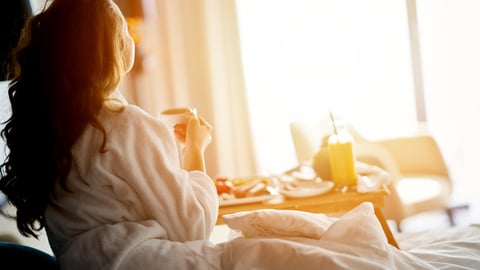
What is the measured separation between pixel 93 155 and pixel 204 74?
229cm

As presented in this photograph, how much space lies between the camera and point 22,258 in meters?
1.13

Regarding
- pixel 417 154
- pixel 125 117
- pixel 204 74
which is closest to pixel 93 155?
pixel 125 117

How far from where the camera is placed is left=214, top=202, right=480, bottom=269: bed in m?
1.02

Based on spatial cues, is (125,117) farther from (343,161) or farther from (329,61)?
(329,61)

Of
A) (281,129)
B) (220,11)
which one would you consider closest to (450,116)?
(281,129)

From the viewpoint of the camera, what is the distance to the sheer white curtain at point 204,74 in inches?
126

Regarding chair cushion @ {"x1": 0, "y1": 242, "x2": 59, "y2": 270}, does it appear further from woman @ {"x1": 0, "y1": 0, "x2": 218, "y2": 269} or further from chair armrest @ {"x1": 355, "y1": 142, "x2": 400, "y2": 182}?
chair armrest @ {"x1": 355, "y1": 142, "x2": 400, "y2": 182}

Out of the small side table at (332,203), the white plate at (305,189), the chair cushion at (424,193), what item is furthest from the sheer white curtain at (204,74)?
the small side table at (332,203)

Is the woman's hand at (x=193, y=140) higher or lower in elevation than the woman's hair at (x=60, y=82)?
lower

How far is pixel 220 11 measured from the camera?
3203mm

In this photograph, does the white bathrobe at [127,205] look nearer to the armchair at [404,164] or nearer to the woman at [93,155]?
the woman at [93,155]

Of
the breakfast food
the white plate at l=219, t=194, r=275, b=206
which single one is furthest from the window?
the white plate at l=219, t=194, r=275, b=206

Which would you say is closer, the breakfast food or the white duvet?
the white duvet

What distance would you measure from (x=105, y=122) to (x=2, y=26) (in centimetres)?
53
